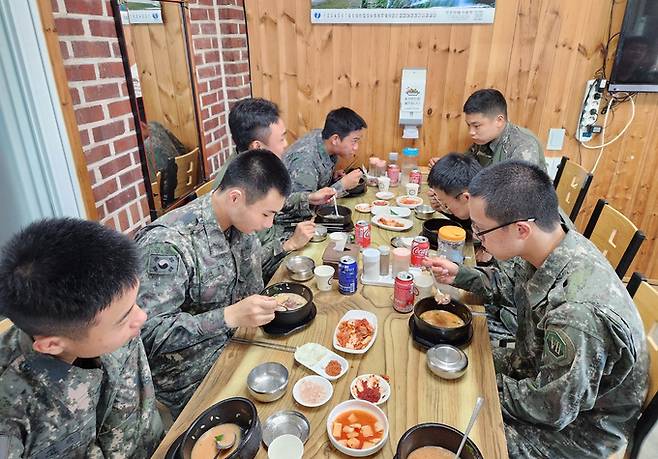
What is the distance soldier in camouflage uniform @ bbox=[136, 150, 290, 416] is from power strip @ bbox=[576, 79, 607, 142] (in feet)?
8.89

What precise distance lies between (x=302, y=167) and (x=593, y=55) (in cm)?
234

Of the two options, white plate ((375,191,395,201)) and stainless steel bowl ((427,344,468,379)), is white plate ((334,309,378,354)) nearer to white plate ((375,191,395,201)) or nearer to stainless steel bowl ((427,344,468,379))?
stainless steel bowl ((427,344,468,379))

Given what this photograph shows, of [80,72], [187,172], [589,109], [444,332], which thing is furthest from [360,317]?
[589,109]

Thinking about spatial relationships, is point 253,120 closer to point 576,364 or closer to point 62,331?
point 62,331

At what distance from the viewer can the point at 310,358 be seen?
54.1 inches

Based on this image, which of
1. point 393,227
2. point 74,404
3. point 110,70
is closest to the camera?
point 74,404

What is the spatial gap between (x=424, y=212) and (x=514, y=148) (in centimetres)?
86

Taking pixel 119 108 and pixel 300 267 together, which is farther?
pixel 119 108

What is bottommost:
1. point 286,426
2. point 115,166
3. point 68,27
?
point 286,426

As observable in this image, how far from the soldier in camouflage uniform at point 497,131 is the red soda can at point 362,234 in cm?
128

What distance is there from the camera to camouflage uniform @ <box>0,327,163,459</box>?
37.9 inches

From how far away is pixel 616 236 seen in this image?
213cm

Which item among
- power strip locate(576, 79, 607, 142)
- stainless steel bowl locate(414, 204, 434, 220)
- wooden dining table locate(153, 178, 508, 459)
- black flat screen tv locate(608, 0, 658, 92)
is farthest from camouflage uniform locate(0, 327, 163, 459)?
black flat screen tv locate(608, 0, 658, 92)

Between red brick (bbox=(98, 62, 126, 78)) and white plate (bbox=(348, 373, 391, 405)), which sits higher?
red brick (bbox=(98, 62, 126, 78))
